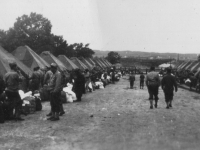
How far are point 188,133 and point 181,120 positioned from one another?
7.20 ft

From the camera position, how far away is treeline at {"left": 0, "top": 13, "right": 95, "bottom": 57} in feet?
198

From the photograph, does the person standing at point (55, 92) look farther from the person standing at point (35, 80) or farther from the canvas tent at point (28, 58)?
the canvas tent at point (28, 58)

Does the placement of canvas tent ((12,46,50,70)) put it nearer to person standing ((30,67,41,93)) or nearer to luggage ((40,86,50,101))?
person standing ((30,67,41,93))

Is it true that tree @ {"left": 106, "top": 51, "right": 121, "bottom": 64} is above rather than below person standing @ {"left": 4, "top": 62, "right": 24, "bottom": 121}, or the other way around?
below

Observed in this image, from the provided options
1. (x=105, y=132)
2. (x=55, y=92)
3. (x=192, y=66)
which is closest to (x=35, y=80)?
(x=55, y=92)

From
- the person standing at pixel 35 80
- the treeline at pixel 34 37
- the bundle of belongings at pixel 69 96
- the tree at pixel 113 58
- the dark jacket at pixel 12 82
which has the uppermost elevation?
the treeline at pixel 34 37

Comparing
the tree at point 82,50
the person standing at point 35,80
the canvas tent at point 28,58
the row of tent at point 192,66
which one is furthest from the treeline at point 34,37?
the person standing at point 35,80

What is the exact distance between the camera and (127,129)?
8.38 m

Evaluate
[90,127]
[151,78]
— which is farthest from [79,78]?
[90,127]

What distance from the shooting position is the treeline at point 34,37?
198 feet

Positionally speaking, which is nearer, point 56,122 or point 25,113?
point 56,122

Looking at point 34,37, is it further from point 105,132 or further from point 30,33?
point 105,132

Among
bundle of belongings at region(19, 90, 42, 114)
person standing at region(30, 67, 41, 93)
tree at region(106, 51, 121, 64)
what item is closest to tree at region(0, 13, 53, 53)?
person standing at region(30, 67, 41, 93)

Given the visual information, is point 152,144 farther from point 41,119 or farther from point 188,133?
point 41,119
